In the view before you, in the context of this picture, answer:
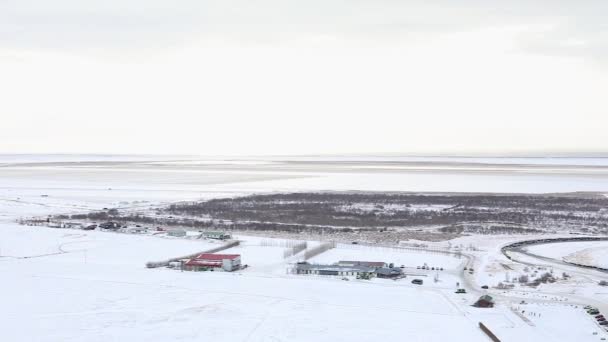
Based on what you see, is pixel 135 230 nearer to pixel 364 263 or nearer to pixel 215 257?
pixel 215 257

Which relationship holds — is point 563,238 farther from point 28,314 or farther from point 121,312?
point 28,314

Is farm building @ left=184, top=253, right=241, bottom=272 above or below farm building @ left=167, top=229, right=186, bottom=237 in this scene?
below

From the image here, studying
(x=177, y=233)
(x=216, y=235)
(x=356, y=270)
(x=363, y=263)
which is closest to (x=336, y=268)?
(x=356, y=270)

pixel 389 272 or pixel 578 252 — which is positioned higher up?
pixel 578 252

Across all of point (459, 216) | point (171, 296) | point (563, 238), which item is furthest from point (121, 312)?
point (459, 216)

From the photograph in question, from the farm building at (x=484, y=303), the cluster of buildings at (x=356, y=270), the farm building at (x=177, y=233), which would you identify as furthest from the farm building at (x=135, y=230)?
the farm building at (x=484, y=303)

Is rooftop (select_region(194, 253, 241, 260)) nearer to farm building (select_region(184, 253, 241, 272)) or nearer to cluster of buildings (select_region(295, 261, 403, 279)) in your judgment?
farm building (select_region(184, 253, 241, 272))

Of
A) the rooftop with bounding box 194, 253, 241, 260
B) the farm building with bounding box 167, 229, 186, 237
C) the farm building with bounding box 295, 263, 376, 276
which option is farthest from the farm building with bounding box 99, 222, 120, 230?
the farm building with bounding box 295, 263, 376, 276
